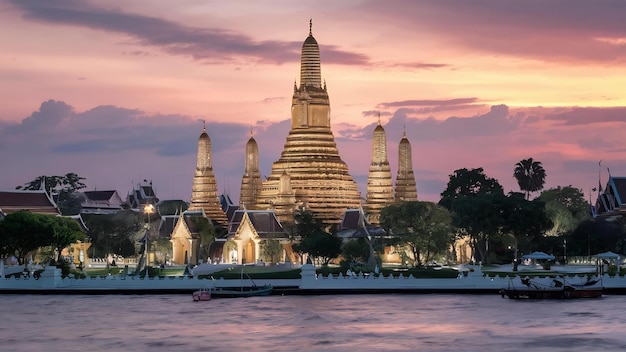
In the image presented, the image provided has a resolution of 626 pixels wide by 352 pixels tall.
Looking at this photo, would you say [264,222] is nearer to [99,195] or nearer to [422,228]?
[422,228]

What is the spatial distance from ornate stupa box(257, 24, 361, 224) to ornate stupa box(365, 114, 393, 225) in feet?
4.88

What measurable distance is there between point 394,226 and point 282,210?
22560 millimetres

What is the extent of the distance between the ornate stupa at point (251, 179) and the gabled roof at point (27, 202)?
17793mm

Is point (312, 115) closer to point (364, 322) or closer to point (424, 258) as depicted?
point (424, 258)

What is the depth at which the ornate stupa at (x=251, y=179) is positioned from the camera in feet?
429

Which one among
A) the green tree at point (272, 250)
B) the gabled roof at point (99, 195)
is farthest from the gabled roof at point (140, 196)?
the green tree at point (272, 250)

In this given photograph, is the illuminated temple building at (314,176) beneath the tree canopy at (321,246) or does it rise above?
above

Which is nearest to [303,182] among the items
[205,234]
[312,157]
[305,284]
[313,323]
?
[312,157]

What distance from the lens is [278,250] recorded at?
11175 cm

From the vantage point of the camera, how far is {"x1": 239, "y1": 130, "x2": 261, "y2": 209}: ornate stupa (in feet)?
429

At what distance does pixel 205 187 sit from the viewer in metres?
131

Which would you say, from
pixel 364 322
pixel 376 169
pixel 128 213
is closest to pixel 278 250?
pixel 376 169

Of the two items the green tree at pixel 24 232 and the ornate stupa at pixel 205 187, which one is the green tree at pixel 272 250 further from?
the green tree at pixel 24 232

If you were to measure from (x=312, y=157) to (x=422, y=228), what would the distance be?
3024 cm
